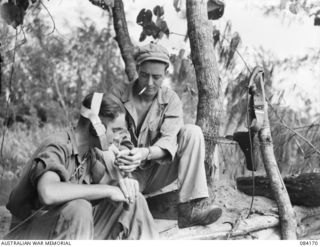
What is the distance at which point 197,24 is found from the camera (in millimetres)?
3652

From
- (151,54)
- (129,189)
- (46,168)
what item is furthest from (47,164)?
(151,54)

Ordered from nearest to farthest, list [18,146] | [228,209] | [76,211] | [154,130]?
[76,211]
[154,130]
[228,209]
[18,146]

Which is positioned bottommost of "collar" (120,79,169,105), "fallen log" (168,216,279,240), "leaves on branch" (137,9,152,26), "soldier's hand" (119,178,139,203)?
"fallen log" (168,216,279,240)

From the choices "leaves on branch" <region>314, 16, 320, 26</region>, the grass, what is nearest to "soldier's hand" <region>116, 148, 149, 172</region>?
"leaves on branch" <region>314, 16, 320, 26</region>

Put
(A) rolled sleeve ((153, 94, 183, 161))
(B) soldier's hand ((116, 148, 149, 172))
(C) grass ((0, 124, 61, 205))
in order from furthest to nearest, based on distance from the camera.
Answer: (C) grass ((0, 124, 61, 205))
(A) rolled sleeve ((153, 94, 183, 161))
(B) soldier's hand ((116, 148, 149, 172))

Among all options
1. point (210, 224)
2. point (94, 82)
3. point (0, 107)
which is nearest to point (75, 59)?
point (94, 82)

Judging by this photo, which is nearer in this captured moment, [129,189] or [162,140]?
[129,189]

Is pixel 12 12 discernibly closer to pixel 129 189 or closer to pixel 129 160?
pixel 129 160

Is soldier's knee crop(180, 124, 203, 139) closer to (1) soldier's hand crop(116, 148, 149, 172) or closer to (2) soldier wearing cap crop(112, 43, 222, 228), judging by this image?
(2) soldier wearing cap crop(112, 43, 222, 228)

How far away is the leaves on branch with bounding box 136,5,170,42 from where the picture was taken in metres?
4.16

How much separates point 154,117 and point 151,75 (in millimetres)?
278

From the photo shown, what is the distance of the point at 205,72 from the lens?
3.63 m

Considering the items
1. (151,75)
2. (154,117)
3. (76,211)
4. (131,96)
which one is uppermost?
(151,75)

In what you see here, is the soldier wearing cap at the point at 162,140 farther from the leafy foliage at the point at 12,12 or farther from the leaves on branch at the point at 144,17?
the leaves on branch at the point at 144,17
